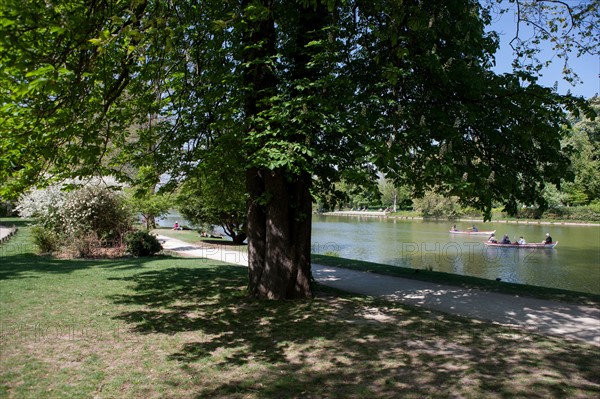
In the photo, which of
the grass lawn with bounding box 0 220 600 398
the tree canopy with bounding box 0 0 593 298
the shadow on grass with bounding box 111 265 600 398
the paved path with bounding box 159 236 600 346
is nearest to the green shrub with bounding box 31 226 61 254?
the grass lawn with bounding box 0 220 600 398

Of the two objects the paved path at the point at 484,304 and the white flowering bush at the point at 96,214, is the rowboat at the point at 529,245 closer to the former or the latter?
the paved path at the point at 484,304

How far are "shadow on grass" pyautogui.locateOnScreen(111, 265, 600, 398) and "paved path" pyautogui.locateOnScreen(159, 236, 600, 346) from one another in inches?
28.2

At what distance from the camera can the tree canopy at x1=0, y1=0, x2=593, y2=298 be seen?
6.43m

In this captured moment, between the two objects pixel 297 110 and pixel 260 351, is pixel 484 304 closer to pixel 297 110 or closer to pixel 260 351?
pixel 260 351

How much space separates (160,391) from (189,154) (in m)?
5.33

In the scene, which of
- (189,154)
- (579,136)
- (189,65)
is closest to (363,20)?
(189,65)

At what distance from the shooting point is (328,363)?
210 inches

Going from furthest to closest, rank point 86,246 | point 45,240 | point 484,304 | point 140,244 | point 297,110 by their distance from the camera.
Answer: point 45,240, point 140,244, point 86,246, point 484,304, point 297,110

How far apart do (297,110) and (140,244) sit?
11.3 m

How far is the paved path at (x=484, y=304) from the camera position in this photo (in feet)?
23.5

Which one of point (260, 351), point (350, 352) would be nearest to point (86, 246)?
point (260, 351)

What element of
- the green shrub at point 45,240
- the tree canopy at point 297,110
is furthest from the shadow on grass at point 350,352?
the green shrub at point 45,240

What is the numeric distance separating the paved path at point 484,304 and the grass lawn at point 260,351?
0.68m

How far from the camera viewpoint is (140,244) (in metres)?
16.3
